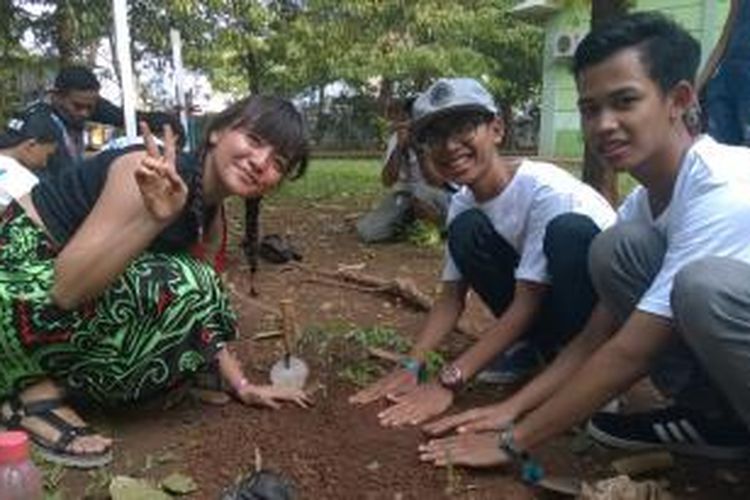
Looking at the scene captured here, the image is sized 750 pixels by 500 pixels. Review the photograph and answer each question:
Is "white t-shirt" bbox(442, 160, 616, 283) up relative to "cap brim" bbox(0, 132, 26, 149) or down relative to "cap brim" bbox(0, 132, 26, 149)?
up

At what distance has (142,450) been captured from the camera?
8.66 feet

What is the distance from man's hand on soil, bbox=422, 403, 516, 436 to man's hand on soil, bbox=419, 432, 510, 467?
5 centimetres

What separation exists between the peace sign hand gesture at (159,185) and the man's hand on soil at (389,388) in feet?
3.07

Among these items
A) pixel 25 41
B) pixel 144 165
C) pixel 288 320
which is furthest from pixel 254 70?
pixel 144 165

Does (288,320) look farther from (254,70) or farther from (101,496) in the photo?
(254,70)

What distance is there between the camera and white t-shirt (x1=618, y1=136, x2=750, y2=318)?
6.59 feet

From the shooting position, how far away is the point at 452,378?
2783 mm

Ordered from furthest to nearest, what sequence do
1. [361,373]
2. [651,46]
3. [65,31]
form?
[65,31], [361,373], [651,46]

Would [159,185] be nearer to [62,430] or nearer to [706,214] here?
[62,430]

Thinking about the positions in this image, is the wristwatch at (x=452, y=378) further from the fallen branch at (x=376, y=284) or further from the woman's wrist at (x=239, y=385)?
the fallen branch at (x=376, y=284)

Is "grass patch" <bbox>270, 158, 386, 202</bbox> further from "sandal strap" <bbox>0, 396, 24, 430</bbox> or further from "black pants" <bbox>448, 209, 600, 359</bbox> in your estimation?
"sandal strap" <bbox>0, 396, 24, 430</bbox>

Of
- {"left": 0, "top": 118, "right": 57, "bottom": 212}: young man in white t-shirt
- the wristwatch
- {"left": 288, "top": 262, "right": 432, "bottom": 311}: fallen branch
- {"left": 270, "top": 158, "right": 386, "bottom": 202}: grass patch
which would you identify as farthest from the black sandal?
{"left": 270, "top": 158, "right": 386, "bottom": 202}: grass patch

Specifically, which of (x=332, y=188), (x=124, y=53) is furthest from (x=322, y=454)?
(x=332, y=188)

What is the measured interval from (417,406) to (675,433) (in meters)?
0.71
